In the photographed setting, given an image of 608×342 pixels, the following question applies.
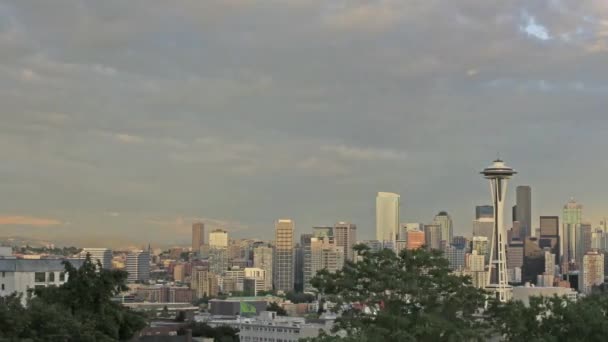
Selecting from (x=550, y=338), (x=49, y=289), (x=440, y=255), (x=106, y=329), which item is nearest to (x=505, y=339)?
(x=550, y=338)

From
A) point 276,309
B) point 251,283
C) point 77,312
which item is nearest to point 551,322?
point 77,312

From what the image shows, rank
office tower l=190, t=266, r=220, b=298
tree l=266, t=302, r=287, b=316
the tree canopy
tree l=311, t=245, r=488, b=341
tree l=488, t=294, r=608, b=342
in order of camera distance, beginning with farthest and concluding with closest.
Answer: office tower l=190, t=266, r=220, b=298, tree l=266, t=302, r=287, b=316, tree l=488, t=294, r=608, b=342, the tree canopy, tree l=311, t=245, r=488, b=341

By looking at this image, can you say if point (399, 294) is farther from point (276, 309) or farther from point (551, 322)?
point (276, 309)

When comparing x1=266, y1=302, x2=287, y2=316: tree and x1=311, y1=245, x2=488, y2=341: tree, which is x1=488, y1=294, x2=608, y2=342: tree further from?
x1=266, y1=302, x2=287, y2=316: tree

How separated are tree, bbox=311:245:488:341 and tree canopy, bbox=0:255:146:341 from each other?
4868 millimetres

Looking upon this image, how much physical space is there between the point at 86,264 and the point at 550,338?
10.1m

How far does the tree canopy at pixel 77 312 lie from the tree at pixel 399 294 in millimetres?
4868

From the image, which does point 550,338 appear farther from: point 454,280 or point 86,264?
point 86,264

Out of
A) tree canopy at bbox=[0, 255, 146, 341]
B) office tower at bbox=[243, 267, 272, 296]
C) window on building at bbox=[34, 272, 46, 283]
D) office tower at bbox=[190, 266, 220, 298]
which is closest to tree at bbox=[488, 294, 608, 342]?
tree canopy at bbox=[0, 255, 146, 341]

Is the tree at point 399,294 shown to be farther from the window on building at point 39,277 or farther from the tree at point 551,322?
the window on building at point 39,277

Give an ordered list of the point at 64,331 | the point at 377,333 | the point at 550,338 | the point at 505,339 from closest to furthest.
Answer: the point at 377,333 < the point at 64,331 < the point at 550,338 < the point at 505,339

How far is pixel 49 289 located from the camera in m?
22.6

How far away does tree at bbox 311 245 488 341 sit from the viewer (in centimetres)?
1875

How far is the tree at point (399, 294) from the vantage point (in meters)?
18.8
